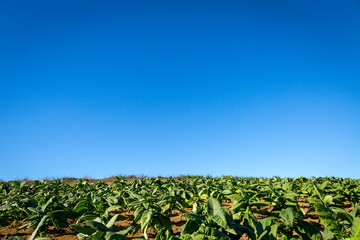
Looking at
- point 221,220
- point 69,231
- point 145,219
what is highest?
point 221,220

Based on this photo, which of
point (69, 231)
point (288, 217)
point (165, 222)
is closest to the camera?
point (288, 217)

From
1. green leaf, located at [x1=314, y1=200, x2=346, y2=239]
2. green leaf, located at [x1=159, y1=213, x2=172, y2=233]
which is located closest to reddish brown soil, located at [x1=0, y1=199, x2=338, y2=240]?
green leaf, located at [x1=159, y1=213, x2=172, y2=233]

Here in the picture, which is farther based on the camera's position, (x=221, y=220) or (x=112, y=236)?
(x=221, y=220)

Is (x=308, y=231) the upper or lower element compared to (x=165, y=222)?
upper

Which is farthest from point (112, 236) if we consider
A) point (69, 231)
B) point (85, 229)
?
point (69, 231)

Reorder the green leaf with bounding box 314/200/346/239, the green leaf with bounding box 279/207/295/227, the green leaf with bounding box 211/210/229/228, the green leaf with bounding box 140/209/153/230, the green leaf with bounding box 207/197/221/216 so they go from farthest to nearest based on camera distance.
A: the green leaf with bounding box 140/209/153/230 < the green leaf with bounding box 207/197/221/216 < the green leaf with bounding box 279/207/295/227 < the green leaf with bounding box 211/210/229/228 < the green leaf with bounding box 314/200/346/239

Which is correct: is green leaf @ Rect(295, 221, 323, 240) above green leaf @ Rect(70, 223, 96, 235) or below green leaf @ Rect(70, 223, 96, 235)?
above

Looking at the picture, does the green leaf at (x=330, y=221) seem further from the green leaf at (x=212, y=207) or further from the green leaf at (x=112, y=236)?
the green leaf at (x=112, y=236)

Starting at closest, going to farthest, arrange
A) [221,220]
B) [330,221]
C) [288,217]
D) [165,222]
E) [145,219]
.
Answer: [330,221], [221,220], [288,217], [145,219], [165,222]

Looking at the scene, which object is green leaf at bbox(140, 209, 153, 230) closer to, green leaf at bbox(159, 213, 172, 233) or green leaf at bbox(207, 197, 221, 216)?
green leaf at bbox(159, 213, 172, 233)

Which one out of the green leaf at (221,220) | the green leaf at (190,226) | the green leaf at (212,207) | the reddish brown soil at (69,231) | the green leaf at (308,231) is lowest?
the reddish brown soil at (69,231)

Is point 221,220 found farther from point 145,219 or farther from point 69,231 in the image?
point 69,231

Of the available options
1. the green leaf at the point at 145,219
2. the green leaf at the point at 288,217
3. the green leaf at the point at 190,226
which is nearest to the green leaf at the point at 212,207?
the green leaf at the point at 190,226

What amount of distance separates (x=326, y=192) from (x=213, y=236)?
5.41 meters
